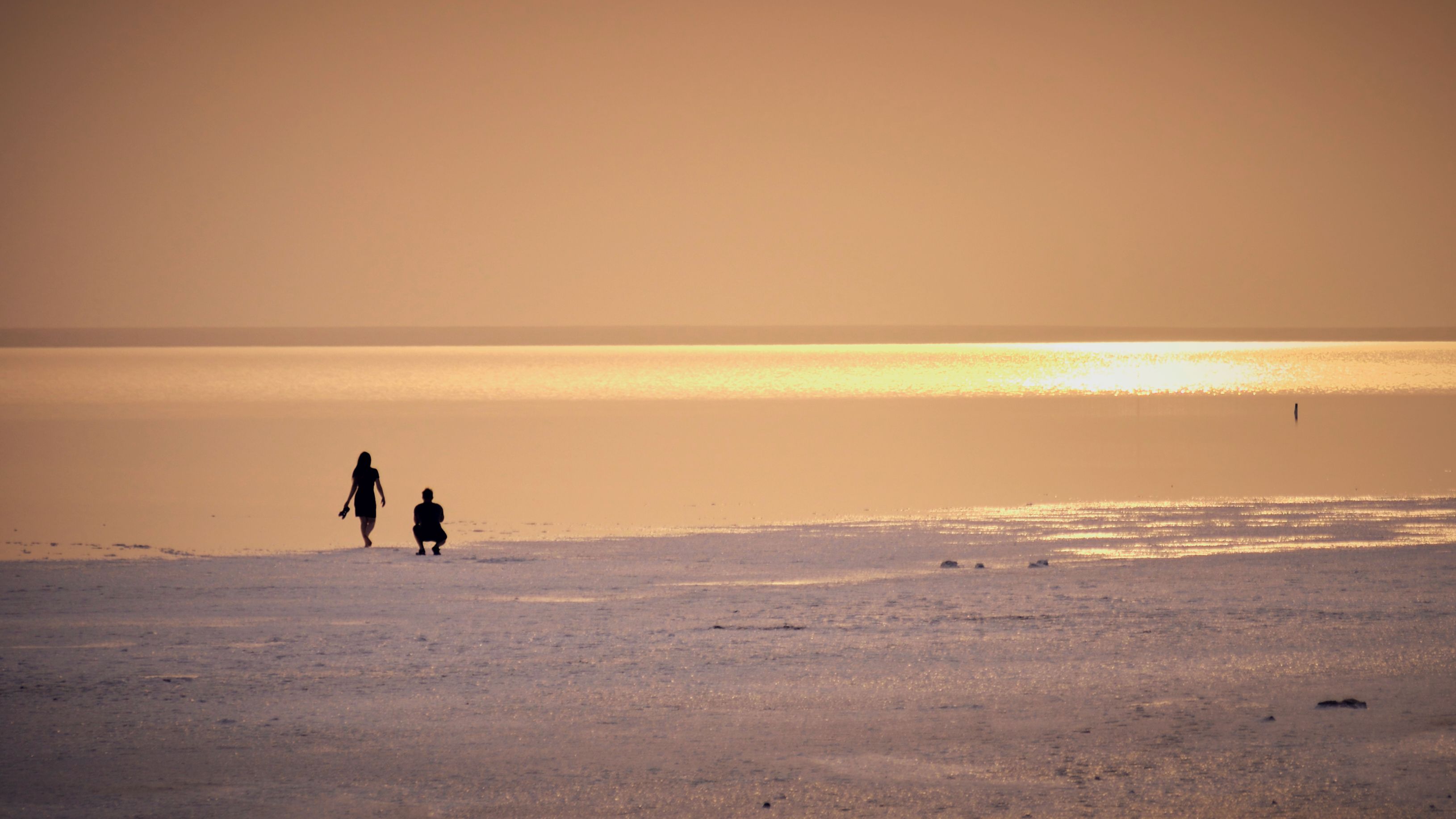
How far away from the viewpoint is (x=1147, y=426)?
221ft

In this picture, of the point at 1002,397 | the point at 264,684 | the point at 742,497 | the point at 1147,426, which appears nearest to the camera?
the point at 264,684

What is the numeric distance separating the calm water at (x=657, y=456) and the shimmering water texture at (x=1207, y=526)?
637 millimetres

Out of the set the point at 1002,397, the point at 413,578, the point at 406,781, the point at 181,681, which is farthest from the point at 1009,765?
the point at 1002,397

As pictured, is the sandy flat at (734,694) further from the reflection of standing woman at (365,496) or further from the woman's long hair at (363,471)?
the woman's long hair at (363,471)

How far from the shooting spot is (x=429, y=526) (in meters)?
21.6

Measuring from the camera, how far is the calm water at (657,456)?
3156cm

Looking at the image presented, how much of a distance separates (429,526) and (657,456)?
29.4m

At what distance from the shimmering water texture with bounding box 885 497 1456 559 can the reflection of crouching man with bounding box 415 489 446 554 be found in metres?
9.22

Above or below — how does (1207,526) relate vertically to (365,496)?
below

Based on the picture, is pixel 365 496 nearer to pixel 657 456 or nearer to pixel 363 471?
pixel 363 471

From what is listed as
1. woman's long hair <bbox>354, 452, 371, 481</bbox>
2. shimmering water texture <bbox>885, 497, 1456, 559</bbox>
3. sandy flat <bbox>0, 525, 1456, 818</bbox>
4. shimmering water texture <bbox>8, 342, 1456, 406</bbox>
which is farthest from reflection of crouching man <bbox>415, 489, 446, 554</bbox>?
shimmering water texture <bbox>8, 342, 1456, 406</bbox>

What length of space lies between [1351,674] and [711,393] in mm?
96102

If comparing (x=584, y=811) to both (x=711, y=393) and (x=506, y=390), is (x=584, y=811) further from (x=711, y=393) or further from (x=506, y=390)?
(x=506, y=390)

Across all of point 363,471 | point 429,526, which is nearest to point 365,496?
point 363,471
